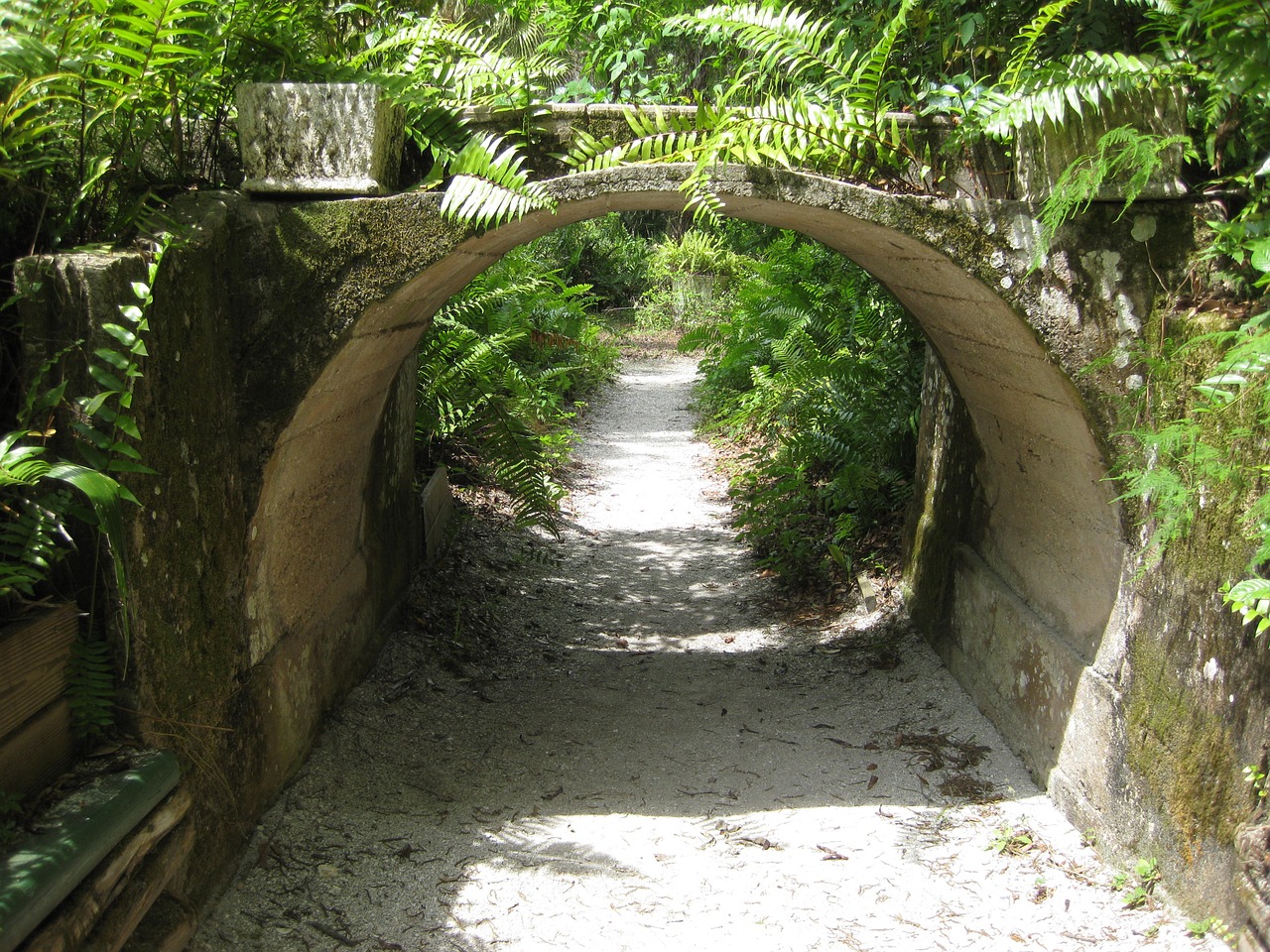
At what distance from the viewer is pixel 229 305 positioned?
133 inches

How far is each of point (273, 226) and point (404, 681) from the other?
8.55 feet

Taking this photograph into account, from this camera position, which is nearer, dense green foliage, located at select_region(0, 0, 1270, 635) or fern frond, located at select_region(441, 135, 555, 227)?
dense green foliage, located at select_region(0, 0, 1270, 635)

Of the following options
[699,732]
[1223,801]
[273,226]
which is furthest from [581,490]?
[1223,801]

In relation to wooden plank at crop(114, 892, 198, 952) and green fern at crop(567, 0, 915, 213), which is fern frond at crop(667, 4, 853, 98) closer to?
green fern at crop(567, 0, 915, 213)

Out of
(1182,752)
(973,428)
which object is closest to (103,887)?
(1182,752)

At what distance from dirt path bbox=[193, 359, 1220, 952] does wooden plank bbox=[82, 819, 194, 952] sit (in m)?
0.37

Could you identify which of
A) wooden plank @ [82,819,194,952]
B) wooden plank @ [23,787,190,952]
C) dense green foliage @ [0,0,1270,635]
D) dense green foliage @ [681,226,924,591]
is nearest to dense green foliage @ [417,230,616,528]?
dense green foliage @ [681,226,924,591]

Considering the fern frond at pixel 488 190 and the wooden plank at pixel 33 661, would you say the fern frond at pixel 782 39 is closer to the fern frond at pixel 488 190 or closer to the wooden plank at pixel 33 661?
the fern frond at pixel 488 190

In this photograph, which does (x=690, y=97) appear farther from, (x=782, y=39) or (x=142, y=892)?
(x=142, y=892)

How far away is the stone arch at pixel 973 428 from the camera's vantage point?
3469mm

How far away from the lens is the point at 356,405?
4438 mm

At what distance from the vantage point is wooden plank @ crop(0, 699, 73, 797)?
2361mm

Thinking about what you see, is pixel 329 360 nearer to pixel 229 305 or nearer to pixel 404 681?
pixel 229 305

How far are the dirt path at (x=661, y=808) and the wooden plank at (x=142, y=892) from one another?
1.20ft
